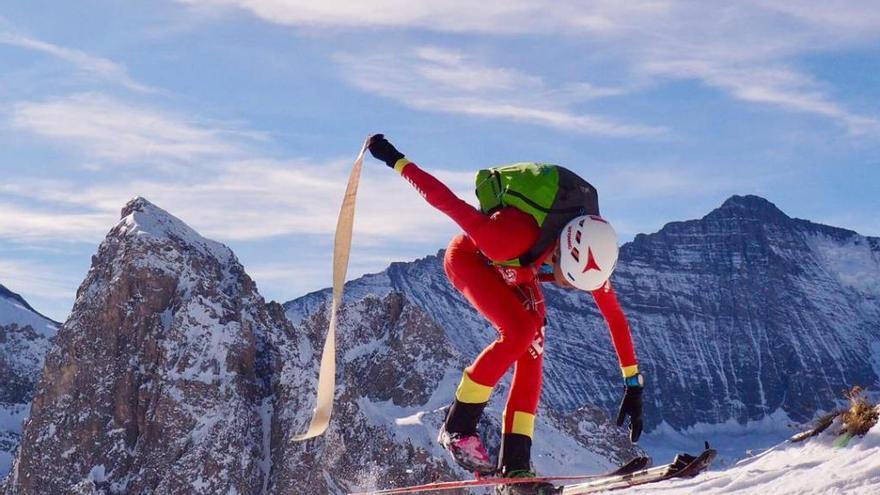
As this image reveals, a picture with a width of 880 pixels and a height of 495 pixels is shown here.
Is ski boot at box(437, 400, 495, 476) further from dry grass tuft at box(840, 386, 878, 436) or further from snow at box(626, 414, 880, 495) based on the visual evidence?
dry grass tuft at box(840, 386, 878, 436)

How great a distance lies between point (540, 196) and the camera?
→ 995cm

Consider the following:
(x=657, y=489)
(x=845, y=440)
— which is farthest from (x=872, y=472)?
(x=657, y=489)

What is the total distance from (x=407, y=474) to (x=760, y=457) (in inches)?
7495

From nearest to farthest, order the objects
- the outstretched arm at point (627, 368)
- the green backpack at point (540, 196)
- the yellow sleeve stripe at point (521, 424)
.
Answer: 1. the green backpack at point (540, 196)
2. the yellow sleeve stripe at point (521, 424)
3. the outstretched arm at point (627, 368)

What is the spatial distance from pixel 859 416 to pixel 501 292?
11.7ft

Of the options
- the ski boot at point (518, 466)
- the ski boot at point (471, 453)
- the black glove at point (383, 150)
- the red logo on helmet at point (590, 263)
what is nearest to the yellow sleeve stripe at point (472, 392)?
the ski boot at point (471, 453)

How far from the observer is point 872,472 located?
321 inches

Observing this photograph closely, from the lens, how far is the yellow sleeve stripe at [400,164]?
10334 millimetres

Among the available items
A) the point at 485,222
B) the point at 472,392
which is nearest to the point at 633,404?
the point at 472,392

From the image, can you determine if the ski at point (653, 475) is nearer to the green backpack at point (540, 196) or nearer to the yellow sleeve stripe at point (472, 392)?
the yellow sleeve stripe at point (472, 392)

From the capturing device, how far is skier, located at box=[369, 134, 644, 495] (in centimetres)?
972

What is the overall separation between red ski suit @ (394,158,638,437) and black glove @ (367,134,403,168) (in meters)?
0.11

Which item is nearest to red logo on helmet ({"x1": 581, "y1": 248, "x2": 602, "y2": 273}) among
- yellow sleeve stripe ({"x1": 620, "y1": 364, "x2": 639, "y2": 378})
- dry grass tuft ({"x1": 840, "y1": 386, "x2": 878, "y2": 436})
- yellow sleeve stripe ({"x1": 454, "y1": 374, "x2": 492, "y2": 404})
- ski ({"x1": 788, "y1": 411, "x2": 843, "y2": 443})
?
yellow sleeve stripe ({"x1": 454, "y1": 374, "x2": 492, "y2": 404})

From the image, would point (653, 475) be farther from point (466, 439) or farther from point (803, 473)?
point (466, 439)
